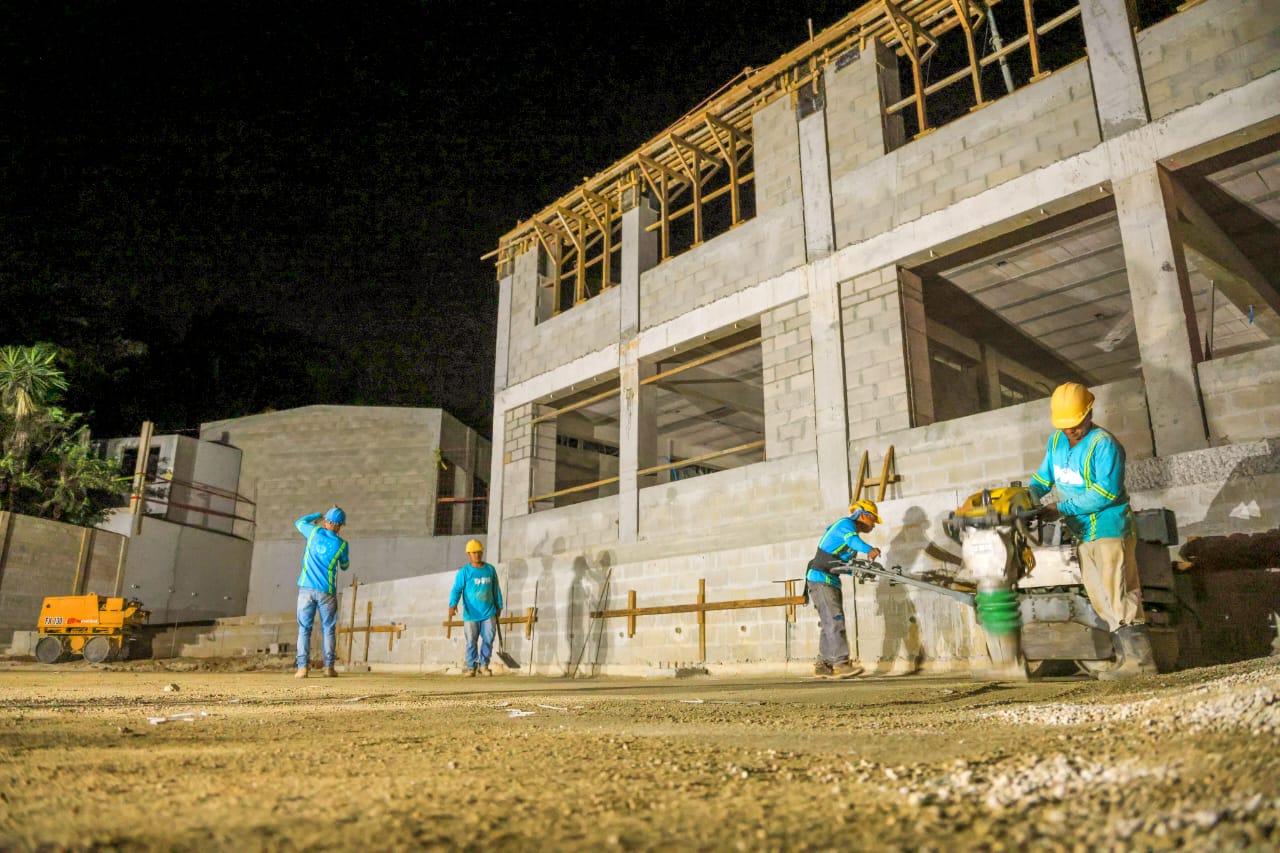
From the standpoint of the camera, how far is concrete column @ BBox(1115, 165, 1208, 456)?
8250mm

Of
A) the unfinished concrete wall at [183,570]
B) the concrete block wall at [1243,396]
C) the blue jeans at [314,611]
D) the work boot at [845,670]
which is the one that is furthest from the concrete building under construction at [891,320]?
the unfinished concrete wall at [183,570]

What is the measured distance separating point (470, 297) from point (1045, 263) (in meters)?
33.0

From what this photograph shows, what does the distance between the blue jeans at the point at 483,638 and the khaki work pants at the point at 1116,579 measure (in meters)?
8.59

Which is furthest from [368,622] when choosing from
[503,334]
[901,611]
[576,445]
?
[901,611]

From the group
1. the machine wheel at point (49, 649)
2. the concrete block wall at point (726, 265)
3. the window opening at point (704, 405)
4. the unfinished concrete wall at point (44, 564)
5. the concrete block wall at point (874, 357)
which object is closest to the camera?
the concrete block wall at point (874, 357)

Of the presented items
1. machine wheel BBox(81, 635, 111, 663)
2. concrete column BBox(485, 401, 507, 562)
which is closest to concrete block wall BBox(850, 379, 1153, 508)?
concrete column BBox(485, 401, 507, 562)

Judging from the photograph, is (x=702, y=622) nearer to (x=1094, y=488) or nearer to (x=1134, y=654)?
(x=1134, y=654)

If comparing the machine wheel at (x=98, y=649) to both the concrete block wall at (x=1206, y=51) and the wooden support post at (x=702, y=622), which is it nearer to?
the wooden support post at (x=702, y=622)

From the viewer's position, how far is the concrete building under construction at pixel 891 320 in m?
8.61

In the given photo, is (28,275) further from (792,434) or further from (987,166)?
(987,166)

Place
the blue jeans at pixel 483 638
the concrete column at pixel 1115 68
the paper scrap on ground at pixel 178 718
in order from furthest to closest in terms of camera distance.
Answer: the blue jeans at pixel 483 638, the concrete column at pixel 1115 68, the paper scrap on ground at pixel 178 718

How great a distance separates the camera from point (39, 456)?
944 inches

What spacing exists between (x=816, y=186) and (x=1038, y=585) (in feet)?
26.9

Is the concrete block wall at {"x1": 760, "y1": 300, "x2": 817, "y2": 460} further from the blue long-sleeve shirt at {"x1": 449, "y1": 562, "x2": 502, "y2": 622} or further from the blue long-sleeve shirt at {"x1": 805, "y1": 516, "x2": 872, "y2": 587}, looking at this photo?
the blue long-sleeve shirt at {"x1": 449, "y1": 562, "x2": 502, "y2": 622}
